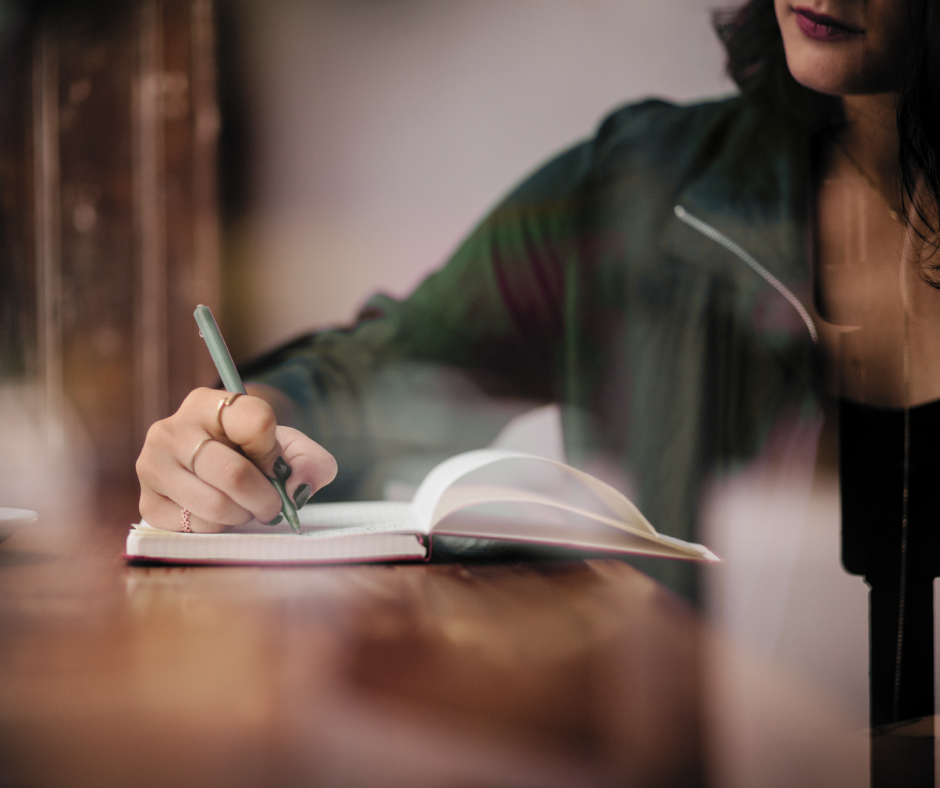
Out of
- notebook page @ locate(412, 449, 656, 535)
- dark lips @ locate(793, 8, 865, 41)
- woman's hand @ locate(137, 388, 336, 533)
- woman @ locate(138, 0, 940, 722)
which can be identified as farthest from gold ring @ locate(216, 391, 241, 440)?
dark lips @ locate(793, 8, 865, 41)

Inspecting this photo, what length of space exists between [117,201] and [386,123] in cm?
48

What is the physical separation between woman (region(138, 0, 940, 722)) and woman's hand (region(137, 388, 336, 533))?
0.80ft

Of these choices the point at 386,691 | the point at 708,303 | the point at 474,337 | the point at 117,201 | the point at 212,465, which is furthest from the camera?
the point at 117,201

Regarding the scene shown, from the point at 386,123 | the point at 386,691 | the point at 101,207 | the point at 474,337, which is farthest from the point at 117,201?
the point at 386,691

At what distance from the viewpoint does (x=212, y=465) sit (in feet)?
1.18

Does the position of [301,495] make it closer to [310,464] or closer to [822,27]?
[310,464]

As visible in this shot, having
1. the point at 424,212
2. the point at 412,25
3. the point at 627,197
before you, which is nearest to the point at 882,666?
the point at 627,197

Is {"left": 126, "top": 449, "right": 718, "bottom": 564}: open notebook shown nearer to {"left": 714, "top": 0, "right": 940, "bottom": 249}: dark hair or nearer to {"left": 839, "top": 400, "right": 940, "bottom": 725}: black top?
{"left": 839, "top": 400, "right": 940, "bottom": 725}: black top

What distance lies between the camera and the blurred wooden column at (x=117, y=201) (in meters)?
1.02

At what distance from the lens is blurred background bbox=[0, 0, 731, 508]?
1020mm

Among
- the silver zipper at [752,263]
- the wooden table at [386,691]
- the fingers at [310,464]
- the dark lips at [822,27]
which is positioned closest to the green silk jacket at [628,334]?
the silver zipper at [752,263]

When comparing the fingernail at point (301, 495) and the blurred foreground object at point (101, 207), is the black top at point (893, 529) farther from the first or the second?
the blurred foreground object at point (101, 207)

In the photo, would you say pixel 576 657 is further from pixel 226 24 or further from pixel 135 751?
pixel 226 24

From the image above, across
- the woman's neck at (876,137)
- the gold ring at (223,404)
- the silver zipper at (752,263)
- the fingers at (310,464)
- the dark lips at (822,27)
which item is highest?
the dark lips at (822,27)
